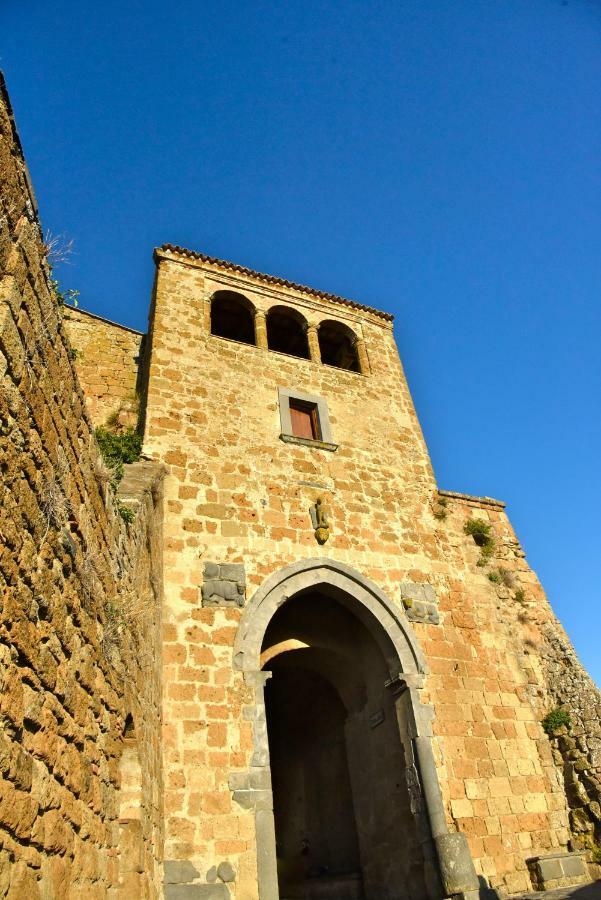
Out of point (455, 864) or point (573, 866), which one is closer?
point (455, 864)

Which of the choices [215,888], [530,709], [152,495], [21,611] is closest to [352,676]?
[530,709]

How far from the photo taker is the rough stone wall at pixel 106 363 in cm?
1053

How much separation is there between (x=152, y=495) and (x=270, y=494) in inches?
111

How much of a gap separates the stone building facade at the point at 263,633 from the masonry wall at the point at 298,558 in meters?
0.04

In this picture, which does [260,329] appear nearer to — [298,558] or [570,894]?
[298,558]

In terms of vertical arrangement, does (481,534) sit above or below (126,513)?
above

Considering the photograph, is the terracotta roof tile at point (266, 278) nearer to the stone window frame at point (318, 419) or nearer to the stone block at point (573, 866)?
the stone window frame at point (318, 419)

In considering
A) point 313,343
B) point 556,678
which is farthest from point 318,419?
point 556,678

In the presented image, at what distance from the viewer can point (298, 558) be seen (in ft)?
29.4

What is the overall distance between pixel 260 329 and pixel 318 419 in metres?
2.32

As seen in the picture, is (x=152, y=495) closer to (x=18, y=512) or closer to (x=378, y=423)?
(x=18, y=512)

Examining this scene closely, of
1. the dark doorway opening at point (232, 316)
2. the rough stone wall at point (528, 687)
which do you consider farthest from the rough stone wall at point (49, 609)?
the dark doorway opening at point (232, 316)

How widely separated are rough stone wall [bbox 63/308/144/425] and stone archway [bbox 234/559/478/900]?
4086 mm

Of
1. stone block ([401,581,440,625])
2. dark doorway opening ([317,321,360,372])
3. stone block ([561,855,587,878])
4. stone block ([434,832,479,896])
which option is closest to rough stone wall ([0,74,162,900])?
stone block ([434,832,479,896])
